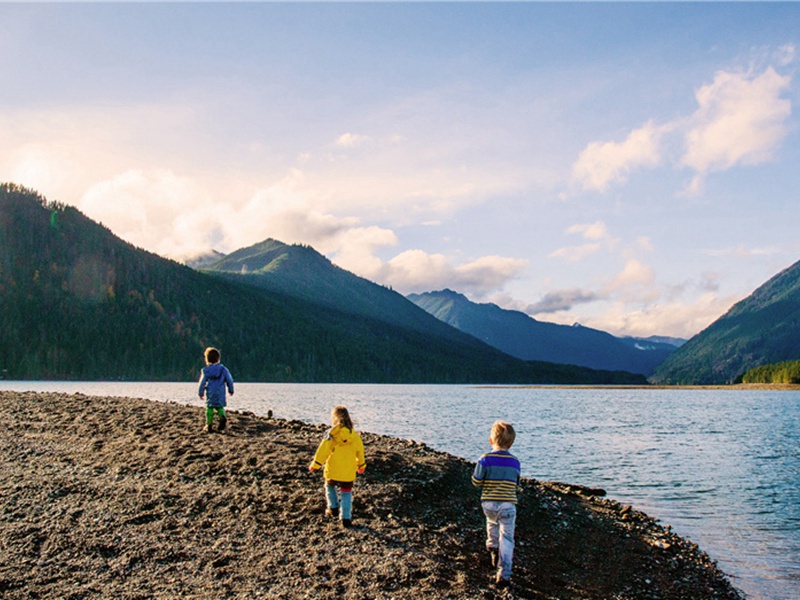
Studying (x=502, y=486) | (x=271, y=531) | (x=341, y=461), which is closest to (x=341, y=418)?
(x=341, y=461)

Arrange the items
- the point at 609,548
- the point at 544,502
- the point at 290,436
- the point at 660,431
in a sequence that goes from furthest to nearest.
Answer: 1. the point at 660,431
2. the point at 290,436
3. the point at 544,502
4. the point at 609,548

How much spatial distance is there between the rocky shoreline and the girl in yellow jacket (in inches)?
20.0

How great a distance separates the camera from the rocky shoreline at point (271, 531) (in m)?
11.5

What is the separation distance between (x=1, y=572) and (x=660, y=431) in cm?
6173

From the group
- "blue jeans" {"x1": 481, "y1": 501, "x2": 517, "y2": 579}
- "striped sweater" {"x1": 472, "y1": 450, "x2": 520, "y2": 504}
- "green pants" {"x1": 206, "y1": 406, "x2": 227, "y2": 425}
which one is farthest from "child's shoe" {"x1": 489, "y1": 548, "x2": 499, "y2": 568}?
"green pants" {"x1": 206, "y1": 406, "x2": 227, "y2": 425}

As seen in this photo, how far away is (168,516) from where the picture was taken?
14.4 metres

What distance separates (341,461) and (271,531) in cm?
200

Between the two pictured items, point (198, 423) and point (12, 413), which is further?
point (12, 413)

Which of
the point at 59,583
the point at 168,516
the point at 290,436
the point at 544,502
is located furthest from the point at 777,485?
the point at 59,583

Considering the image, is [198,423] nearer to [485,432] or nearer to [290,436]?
[290,436]

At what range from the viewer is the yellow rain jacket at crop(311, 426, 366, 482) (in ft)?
46.7

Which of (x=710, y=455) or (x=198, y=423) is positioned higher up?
(x=198, y=423)

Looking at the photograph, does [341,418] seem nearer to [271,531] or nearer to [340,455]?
[340,455]

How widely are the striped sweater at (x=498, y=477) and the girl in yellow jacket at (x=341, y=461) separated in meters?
2.82
